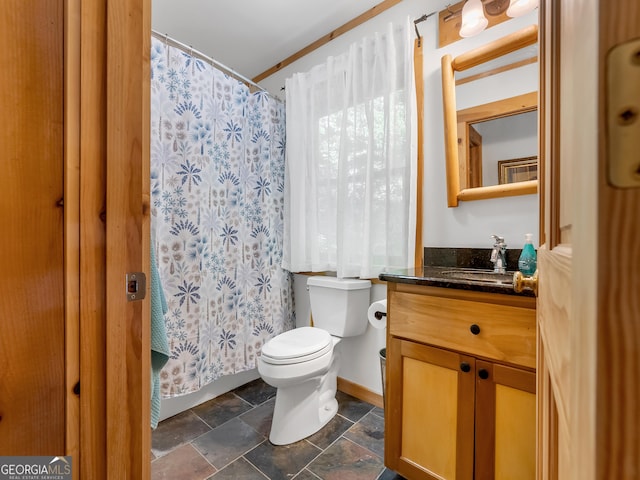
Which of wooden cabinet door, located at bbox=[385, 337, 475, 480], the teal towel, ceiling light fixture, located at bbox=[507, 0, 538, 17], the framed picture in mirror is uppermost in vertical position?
ceiling light fixture, located at bbox=[507, 0, 538, 17]

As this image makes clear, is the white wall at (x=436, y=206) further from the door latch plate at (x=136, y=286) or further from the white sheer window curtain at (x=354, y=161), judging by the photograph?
the door latch plate at (x=136, y=286)

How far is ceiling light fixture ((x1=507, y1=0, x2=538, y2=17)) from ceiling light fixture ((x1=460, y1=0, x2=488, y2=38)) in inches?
3.9

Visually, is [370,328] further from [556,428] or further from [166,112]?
[166,112]

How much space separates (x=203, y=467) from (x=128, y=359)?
113cm

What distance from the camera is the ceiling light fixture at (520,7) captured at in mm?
1242

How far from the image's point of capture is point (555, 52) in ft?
1.31

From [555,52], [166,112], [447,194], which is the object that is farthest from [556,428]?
[166,112]

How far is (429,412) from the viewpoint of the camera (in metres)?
1.07

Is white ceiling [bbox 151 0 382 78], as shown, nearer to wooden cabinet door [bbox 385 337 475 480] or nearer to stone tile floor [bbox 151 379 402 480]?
wooden cabinet door [bbox 385 337 475 480]

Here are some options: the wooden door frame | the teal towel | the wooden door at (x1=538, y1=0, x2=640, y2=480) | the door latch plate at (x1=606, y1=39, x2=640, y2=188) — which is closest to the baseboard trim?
the teal towel

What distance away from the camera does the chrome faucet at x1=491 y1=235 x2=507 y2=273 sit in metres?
1.28

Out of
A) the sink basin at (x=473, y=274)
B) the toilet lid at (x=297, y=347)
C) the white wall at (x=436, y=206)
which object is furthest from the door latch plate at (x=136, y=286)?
the white wall at (x=436, y=206)

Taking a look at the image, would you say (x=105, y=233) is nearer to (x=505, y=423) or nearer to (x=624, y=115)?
(x=624, y=115)

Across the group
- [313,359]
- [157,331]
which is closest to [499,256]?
[313,359]
